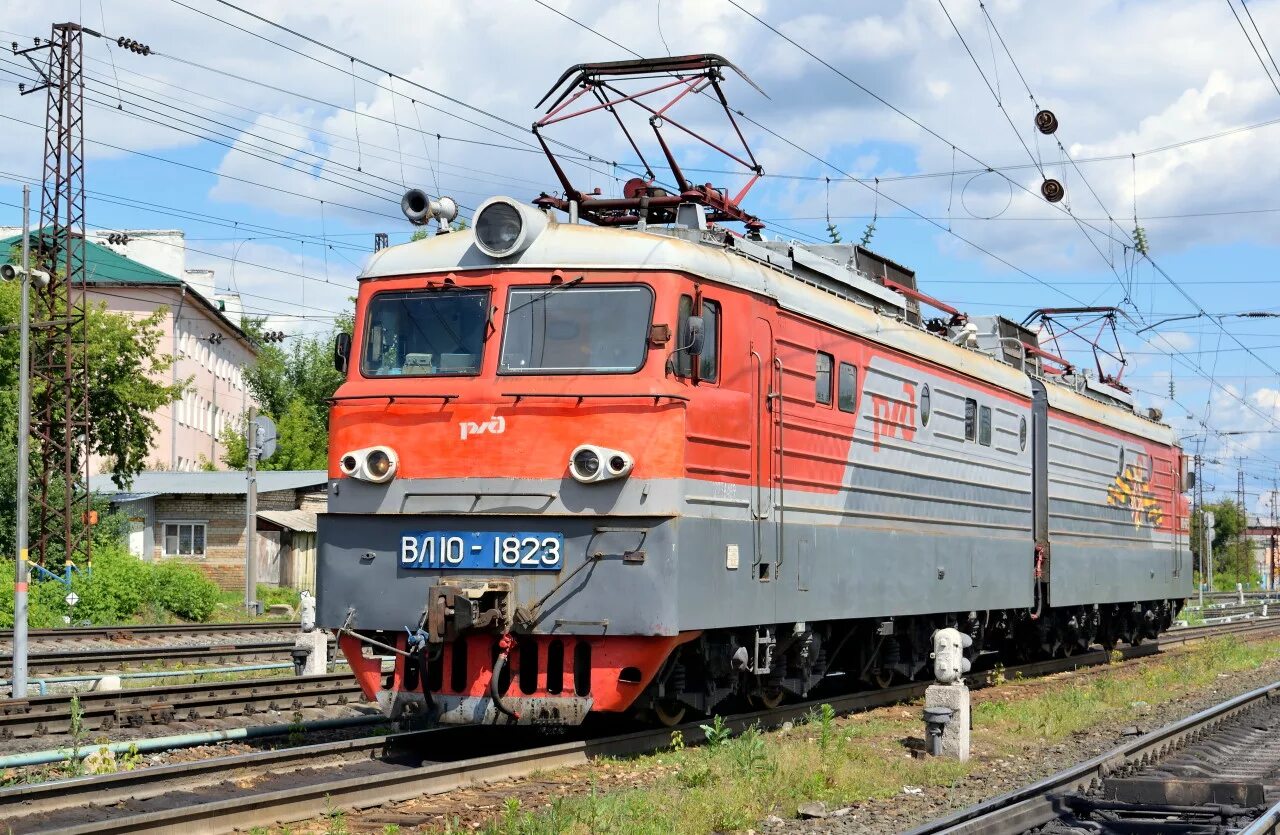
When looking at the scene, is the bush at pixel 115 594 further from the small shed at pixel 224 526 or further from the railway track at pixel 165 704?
the railway track at pixel 165 704

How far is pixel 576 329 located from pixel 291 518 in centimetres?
3496

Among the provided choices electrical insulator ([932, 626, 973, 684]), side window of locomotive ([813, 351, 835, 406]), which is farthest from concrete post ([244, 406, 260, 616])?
electrical insulator ([932, 626, 973, 684])

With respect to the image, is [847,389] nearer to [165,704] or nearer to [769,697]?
[769,697]

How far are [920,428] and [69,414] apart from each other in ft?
78.3

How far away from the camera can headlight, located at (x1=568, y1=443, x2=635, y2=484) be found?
11188 millimetres

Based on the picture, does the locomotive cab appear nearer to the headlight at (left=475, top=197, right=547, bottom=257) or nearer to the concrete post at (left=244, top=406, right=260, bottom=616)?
the headlight at (left=475, top=197, right=547, bottom=257)

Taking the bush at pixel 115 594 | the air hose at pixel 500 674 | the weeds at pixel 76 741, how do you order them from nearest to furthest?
the weeds at pixel 76 741, the air hose at pixel 500 674, the bush at pixel 115 594

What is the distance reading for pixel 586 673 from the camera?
37.8ft

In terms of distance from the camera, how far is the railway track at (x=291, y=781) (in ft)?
28.6

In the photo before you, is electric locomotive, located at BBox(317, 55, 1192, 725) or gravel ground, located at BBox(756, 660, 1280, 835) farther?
electric locomotive, located at BBox(317, 55, 1192, 725)

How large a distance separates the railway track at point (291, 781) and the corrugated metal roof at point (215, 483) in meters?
33.6

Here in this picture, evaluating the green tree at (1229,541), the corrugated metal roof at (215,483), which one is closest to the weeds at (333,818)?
the corrugated metal roof at (215,483)

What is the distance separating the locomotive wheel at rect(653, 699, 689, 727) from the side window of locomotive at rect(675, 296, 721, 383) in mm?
2688

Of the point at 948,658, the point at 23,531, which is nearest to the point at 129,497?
the point at 23,531
